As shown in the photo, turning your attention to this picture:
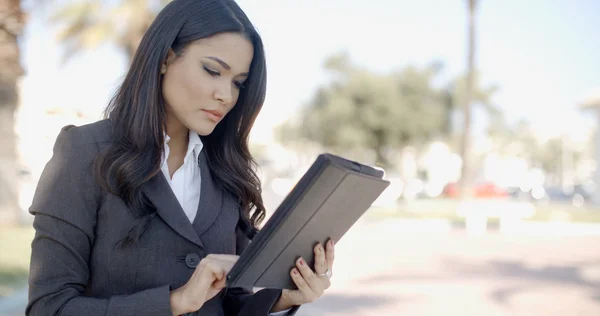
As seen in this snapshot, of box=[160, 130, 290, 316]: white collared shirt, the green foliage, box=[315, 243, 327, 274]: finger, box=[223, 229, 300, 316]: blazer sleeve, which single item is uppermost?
the green foliage

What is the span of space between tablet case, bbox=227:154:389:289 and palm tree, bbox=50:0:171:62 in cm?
1453

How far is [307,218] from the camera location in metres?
1.44

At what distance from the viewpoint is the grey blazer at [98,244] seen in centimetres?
145

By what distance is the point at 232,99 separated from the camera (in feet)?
5.78

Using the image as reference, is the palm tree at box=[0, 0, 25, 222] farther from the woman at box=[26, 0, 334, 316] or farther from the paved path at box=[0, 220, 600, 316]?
the woman at box=[26, 0, 334, 316]

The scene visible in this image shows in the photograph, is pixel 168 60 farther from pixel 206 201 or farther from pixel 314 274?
pixel 314 274

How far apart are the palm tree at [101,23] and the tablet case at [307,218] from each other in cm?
1453

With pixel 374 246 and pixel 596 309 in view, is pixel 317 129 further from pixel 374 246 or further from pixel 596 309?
pixel 596 309

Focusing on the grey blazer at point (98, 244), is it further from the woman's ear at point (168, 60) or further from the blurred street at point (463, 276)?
the blurred street at point (463, 276)

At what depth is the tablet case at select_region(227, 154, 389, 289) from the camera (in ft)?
4.44

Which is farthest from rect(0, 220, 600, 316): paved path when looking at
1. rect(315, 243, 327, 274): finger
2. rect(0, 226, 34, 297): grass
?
rect(315, 243, 327, 274): finger

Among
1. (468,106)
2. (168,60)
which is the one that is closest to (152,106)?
(168,60)

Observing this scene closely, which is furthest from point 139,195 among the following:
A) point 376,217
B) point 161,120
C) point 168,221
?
point 376,217

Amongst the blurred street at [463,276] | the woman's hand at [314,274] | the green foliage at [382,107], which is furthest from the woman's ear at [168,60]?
the green foliage at [382,107]
